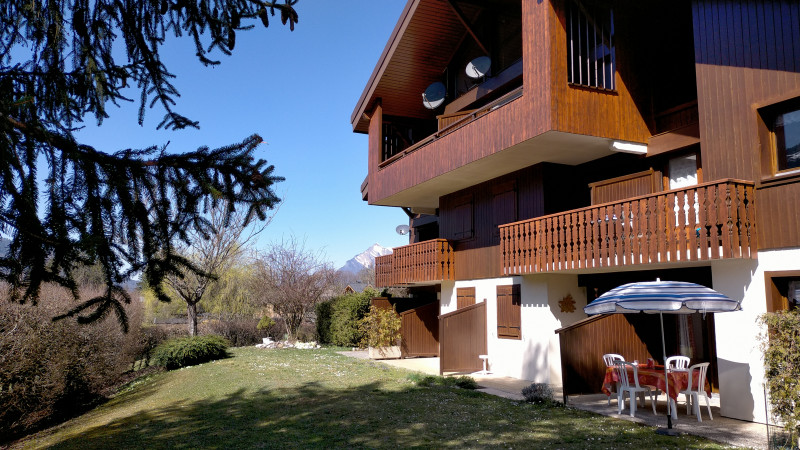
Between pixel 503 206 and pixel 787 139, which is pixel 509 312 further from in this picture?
pixel 787 139

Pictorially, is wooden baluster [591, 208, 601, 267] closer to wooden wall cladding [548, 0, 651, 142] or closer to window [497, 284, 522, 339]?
wooden wall cladding [548, 0, 651, 142]

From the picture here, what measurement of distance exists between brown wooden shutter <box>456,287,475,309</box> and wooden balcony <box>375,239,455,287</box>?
2.05 ft

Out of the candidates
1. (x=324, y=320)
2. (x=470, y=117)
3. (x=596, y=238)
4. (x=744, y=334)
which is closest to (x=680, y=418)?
(x=744, y=334)

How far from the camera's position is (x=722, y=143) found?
33.1 feet

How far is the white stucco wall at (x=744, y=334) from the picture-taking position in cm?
901

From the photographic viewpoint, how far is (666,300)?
8.25 meters

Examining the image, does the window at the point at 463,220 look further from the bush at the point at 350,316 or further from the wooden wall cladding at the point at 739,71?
the wooden wall cladding at the point at 739,71

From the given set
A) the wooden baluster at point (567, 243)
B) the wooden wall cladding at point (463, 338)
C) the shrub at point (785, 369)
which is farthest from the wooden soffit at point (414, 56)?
the shrub at point (785, 369)

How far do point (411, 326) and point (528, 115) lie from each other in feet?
34.0

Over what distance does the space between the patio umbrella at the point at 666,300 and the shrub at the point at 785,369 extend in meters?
0.70

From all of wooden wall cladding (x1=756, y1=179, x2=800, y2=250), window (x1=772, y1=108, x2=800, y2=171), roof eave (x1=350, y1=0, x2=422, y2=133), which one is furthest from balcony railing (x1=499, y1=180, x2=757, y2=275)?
roof eave (x1=350, y1=0, x2=422, y2=133)

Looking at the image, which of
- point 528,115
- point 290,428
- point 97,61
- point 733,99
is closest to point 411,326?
point 528,115

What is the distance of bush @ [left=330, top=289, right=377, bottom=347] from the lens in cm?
2414

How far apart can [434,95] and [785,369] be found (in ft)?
45.9
